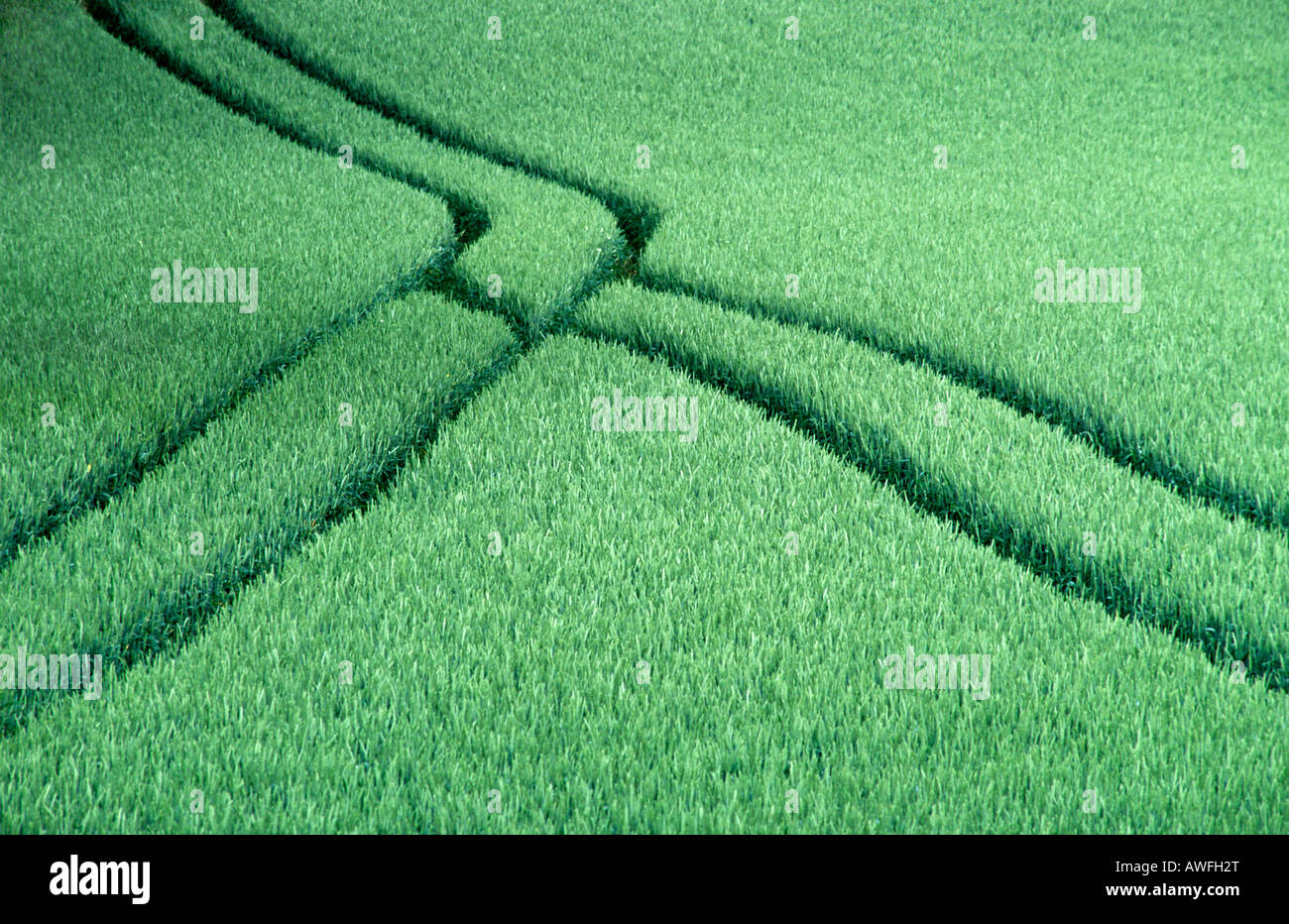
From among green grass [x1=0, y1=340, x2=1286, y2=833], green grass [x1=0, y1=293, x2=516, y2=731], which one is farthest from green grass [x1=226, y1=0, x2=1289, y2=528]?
green grass [x1=0, y1=293, x2=516, y2=731]

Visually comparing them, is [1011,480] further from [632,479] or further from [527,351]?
[527,351]

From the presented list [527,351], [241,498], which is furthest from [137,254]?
[241,498]

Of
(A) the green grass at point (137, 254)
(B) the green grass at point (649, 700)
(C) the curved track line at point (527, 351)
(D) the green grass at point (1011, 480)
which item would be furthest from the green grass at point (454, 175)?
(B) the green grass at point (649, 700)

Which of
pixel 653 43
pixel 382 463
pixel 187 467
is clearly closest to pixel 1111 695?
pixel 382 463

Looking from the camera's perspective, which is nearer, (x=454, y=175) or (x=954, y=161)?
(x=454, y=175)

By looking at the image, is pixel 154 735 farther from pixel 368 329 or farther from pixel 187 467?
pixel 368 329

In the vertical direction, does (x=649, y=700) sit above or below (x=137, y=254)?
below

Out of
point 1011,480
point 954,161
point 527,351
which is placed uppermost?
point 954,161
